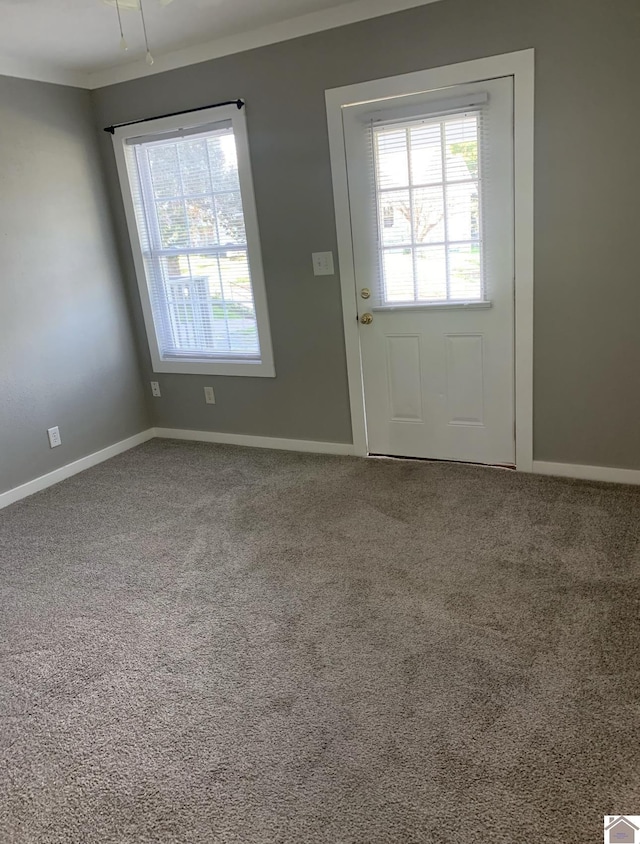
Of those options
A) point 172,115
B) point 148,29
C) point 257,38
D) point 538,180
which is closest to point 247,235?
point 172,115

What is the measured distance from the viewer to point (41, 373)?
12.3ft

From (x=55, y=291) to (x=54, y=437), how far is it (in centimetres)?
89

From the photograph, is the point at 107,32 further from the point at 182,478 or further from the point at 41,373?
the point at 182,478

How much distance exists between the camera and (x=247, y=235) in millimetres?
3723

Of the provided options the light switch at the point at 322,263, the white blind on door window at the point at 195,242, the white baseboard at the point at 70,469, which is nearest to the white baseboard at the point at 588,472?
the light switch at the point at 322,263

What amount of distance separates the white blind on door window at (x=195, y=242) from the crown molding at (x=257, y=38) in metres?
0.37

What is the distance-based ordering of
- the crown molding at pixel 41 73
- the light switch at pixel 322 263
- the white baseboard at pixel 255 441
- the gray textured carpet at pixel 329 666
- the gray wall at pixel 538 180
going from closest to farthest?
the gray textured carpet at pixel 329 666
the gray wall at pixel 538 180
the crown molding at pixel 41 73
the light switch at pixel 322 263
the white baseboard at pixel 255 441

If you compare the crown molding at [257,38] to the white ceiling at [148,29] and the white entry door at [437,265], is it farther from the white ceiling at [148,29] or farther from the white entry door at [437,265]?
the white entry door at [437,265]

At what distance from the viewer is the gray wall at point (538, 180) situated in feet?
9.04

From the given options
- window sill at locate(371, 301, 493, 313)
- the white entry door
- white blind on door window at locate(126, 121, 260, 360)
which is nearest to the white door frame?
the white entry door

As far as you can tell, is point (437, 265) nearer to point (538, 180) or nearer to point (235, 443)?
point (538, 180)

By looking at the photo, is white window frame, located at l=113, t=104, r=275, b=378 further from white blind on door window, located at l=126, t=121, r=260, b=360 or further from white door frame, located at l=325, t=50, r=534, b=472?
white door frame, located at l=325, t=50, r=534, b=472

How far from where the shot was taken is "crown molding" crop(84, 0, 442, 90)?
3.05 meters

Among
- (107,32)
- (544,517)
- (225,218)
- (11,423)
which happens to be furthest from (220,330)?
(544,517)
